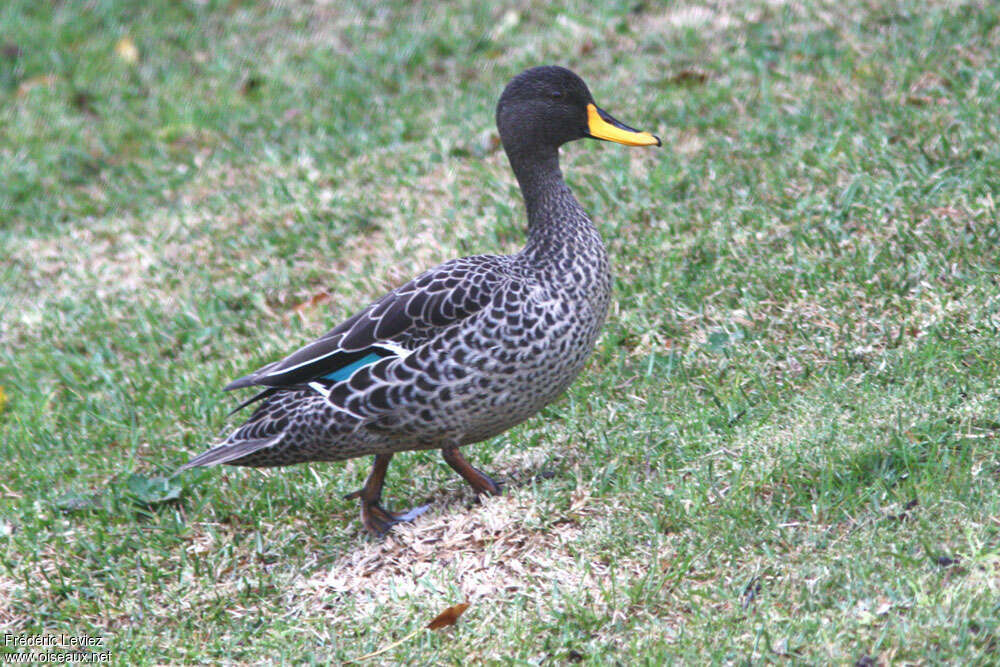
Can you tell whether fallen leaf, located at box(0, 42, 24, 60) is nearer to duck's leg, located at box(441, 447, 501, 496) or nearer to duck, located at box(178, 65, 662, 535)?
duck, located at box(178, 65, 662, 535)

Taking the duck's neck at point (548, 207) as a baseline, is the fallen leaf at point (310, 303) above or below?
below

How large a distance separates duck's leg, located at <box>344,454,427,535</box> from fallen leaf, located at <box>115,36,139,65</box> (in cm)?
571

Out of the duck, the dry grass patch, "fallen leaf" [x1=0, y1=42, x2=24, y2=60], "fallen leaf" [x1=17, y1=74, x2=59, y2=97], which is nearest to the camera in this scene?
the dry grass patch

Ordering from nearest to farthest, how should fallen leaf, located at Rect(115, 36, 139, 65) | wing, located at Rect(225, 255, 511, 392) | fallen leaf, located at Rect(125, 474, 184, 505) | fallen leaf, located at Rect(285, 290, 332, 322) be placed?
wing, located at Rect(225, 255, 511, 392), fallen leaf, located at Rect(125, 474, 184, 505), fallen leaf, located at Rect(285, 290, 332, 322), fallen leaf, located at Rect(115, 36, 139, 65)

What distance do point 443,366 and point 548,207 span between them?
784 millimetres

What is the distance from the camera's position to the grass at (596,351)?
134 inches

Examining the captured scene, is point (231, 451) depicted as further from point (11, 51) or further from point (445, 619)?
point (11, 51)

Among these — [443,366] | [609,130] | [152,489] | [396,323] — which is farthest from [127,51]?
[443,366]

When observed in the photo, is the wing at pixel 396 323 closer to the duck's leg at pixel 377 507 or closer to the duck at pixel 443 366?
the duck at pixel 443 366

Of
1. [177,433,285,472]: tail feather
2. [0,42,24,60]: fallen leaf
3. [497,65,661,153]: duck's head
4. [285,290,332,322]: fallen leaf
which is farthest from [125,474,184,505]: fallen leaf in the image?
[0,42,24,60]: fallen leaf

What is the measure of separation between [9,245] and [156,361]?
1932 mm

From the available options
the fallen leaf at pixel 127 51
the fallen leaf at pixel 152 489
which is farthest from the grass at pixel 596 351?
the fallen leaf at pixel 127 51

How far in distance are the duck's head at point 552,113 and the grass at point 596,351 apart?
0.94 meters

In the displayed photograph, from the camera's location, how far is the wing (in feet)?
12.8
